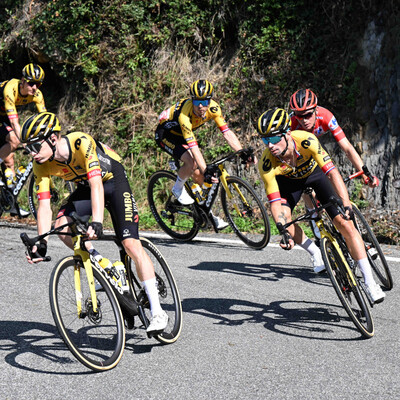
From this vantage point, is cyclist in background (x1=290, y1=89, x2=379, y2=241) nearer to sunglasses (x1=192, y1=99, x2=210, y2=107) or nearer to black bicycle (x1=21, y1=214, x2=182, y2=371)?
sunglasses (x1=192, y1=99, x2=210, y2=107)

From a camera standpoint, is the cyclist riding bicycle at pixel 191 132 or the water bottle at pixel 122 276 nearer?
the water bottle at pixel 122 276

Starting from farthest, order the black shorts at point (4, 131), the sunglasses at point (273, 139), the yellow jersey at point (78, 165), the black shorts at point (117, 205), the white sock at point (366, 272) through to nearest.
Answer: the black shorts at point (4, 131) → the sunglasses at point (273, 139) → the white sock at point (366, 272) → the black shorts at point (117, 205) → the yellow jersey at point (78, 165)

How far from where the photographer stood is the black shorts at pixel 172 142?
9.77m

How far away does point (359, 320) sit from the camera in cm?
594

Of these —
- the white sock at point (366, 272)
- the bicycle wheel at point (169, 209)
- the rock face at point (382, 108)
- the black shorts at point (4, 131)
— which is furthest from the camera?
the rock face at point (382, 108)

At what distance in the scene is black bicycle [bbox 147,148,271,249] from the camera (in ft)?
30.3

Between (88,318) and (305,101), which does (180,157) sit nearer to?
(305,101)

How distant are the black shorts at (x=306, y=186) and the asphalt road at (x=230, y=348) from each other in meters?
1.09

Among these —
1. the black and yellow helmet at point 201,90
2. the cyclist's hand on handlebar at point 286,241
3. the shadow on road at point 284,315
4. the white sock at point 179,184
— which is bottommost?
the shadow on road at point 284,315

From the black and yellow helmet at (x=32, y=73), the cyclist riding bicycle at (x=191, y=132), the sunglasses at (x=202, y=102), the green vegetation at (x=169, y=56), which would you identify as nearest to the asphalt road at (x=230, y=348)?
the cyclist riding bicycle at (x=191, y=132)

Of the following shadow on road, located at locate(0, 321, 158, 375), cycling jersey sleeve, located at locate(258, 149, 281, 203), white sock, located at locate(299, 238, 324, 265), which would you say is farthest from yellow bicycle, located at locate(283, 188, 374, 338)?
shadow on road, located at locate(0, 321, 158, 375)

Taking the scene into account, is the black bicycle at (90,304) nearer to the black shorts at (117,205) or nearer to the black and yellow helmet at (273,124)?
the black shorts at (117,205)

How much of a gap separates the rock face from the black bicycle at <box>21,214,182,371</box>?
6791mm

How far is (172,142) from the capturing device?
9.88m
